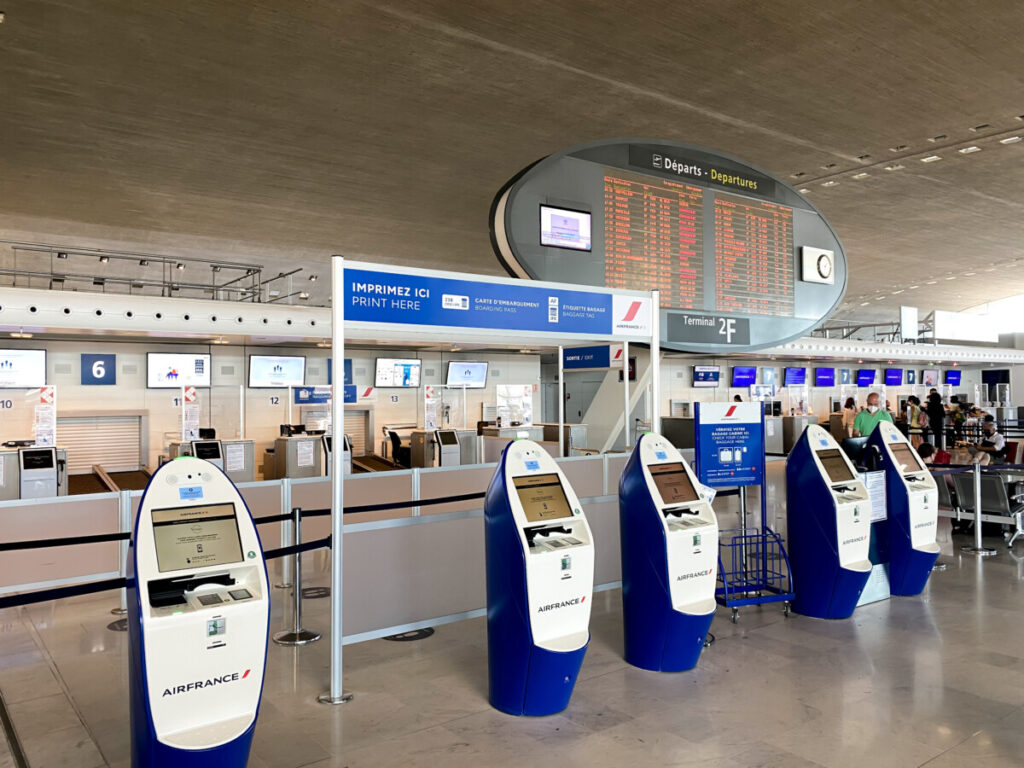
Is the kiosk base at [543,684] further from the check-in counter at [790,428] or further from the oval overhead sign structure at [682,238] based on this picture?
the check-in counter at [790,428]

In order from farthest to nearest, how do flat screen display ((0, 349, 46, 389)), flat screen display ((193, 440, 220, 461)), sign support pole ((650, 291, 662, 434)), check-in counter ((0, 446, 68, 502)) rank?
flat screen display ((0, 349, 46, 389)) → flat screen display ((193, 440, 220, 461)) → check-in counter ((0, 446, 68, 502)) → sign support pole ((650, 291, 662, 434))

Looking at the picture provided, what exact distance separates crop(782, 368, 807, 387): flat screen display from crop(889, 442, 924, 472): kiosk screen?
17.3m

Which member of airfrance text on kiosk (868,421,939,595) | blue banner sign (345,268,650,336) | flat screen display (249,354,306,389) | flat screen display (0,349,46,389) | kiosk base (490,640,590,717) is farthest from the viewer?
flat screen display (249,354,306,389)

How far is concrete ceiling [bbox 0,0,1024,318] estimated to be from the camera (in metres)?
6.21

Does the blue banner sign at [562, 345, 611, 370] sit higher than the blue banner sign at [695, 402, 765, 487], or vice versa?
the blue banner sign at [562, 345, 611, 370]

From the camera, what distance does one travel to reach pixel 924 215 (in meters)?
13.7

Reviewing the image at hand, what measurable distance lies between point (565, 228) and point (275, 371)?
11046 mm

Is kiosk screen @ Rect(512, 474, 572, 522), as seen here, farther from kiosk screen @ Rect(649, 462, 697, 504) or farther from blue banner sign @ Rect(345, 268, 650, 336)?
blue banner sign @ Rect(345, 268, 650, 336)

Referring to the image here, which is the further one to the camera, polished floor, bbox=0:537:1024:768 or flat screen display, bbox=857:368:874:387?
flat screen display, bbox=857:368:874:387

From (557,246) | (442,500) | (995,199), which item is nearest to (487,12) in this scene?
(557,246)

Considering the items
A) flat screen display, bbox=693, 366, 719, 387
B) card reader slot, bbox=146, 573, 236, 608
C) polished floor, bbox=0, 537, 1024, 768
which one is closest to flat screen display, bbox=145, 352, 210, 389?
polished floor, bbox=0, 537, 1024, 768

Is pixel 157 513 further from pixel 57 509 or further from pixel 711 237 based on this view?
pixel 711 237

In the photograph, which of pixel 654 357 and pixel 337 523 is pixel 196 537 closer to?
pixel 337 523

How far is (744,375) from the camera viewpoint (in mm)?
21781
